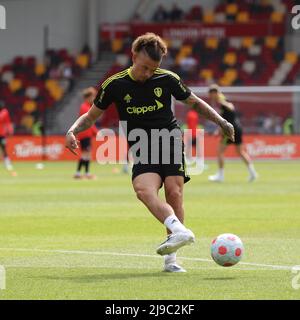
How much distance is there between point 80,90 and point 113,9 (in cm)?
564

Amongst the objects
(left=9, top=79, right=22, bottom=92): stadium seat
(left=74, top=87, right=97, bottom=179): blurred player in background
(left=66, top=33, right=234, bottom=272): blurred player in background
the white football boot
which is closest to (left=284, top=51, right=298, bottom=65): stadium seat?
(left=9, top=79, right=22, bottom=92): stadium seat

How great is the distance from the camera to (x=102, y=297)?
30.9ft

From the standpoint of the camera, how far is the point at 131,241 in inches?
579

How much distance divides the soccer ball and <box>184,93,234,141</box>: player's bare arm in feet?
3.90

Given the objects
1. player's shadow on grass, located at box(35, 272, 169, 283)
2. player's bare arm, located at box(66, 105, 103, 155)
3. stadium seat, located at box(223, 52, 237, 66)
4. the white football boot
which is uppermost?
stadium seat, located at box(223, 52, 237, 66)

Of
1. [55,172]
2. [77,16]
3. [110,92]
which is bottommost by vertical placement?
[55,172]

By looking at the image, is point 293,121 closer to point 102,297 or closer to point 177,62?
point 177,62

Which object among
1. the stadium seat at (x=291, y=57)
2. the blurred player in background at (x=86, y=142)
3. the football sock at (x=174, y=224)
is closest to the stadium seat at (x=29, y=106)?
the stadium seat at (x=291, y=57)

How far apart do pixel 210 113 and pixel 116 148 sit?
95.1ft

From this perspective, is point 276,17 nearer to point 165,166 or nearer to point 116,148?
point 116,148

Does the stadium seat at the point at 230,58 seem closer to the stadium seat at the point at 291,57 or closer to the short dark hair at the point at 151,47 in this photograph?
the stadium seat at the point at 291,57

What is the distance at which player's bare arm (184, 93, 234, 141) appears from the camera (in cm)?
1129

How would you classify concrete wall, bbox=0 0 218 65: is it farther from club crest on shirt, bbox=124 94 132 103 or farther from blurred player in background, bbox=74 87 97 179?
club crest on shirt, bbox=124 94 132 103

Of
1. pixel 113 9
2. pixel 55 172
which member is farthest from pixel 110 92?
pixel 113 9
